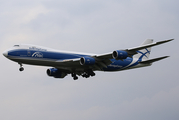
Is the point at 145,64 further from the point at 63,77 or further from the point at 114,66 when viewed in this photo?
the point at 63,77

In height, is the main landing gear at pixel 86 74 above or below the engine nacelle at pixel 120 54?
below

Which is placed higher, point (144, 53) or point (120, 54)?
point (144, 53)

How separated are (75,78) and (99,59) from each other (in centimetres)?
831

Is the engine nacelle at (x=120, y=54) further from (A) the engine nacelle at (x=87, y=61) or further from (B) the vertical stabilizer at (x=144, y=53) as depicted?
(B) the vertical stabilizer at (x=144, y=53)

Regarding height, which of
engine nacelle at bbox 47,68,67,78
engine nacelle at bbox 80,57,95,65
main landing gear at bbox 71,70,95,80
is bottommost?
main landing gear at bbox 71,70,95,80

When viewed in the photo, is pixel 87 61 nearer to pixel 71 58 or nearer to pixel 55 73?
pixel 71 58

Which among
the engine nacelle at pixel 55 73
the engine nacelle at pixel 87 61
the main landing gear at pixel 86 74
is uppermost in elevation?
the engine nacelle at pixel 87 61

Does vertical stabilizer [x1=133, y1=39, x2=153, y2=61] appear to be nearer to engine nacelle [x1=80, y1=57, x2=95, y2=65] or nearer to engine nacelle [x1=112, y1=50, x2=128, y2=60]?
engine nacelle [x1=112, y1=50, x2=128, y2=60]

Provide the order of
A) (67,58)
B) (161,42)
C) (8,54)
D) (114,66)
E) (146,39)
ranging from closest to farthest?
(161,42)
(8,54)
(67,58)
(114,66)
(146,39)

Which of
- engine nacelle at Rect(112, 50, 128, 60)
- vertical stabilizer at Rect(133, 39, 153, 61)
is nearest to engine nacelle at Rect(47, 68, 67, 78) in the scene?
engine nacelle at Rect(112, 50, 128, 60)

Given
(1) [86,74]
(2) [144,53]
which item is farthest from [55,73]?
(2) [144,53]

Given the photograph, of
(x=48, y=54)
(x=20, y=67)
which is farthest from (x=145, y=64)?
(x=20, y=67)

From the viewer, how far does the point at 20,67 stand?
138ft

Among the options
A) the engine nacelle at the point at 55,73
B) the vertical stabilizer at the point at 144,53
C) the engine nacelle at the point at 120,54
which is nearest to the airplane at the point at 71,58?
the engine nacelle at the point at 120,54
